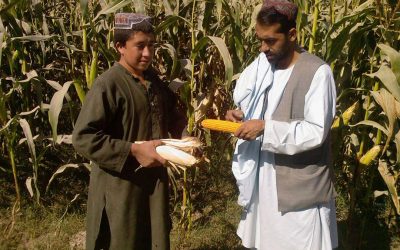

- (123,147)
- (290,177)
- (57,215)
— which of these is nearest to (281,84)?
(290,177)

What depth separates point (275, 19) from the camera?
1.86 metres

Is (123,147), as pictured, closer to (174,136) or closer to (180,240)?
(174,136)

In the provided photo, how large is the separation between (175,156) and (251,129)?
1.18 ft

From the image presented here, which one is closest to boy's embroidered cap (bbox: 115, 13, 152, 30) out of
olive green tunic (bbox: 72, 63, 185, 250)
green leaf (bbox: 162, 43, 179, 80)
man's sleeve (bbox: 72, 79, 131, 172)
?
olive green tunic (bbox: 72, 63, 185, 250)

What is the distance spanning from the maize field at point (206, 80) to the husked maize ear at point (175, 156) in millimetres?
312

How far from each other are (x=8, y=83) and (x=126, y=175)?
7.75ft

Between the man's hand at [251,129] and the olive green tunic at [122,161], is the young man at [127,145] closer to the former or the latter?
the olive green tunic at [122,161]

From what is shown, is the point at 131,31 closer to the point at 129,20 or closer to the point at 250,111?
the point at 129,20

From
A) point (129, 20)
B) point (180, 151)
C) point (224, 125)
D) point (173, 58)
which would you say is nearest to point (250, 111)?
point (224, 125)

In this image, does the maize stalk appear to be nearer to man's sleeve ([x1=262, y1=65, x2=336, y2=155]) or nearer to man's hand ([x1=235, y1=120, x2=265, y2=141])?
man's sleeve ([x1=262, y1=65, x2=336, y2=155])

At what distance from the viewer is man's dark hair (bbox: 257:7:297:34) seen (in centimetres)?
185

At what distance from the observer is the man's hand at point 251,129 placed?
1880 millimetres

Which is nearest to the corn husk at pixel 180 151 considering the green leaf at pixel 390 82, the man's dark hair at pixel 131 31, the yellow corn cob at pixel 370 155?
the man's dark hair at pixel 131 31

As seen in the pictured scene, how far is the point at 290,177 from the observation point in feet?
6.49
